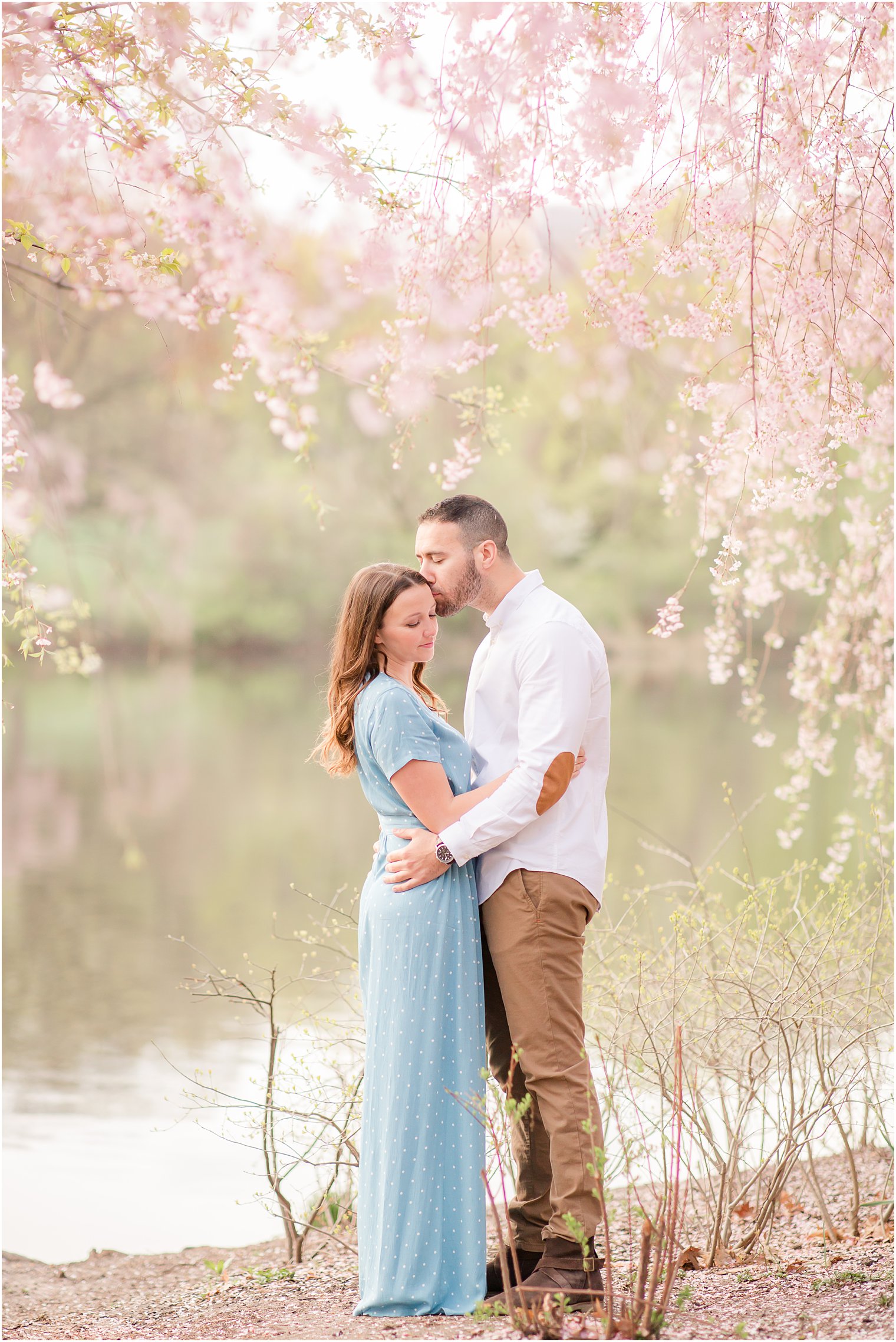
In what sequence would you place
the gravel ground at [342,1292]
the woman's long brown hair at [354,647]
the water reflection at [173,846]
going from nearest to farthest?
1. the gravel ground at [342,1292]
2. the woman's long brown hair at [354,647]
3. the water reflection at [173,846]

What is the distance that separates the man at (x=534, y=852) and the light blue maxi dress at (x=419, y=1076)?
0.23 ft

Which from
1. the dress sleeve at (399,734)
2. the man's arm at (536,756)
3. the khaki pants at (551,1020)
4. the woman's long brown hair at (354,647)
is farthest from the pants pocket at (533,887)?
the woman's long brown hair at (354,647)

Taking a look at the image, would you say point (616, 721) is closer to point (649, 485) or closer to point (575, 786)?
point (649, 485)

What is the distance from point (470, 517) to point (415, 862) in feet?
2.43

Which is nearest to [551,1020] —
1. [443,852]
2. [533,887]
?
[533,887]

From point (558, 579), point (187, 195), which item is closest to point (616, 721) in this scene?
point (558, 579)

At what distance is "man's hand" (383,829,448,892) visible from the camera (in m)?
2.43

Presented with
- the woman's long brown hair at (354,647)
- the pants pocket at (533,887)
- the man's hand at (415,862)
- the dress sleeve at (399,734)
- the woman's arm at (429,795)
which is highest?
the woman's long brown hair at (354,647)

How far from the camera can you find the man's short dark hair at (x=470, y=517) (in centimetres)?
259

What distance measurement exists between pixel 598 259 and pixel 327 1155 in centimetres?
289

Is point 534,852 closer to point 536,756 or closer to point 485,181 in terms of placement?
point 536,756

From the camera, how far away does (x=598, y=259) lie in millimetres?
3078

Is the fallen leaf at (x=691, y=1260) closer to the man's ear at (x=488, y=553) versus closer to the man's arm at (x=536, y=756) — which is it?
the man's arm at (x=536, y=756)

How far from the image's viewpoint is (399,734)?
244 centimetres
